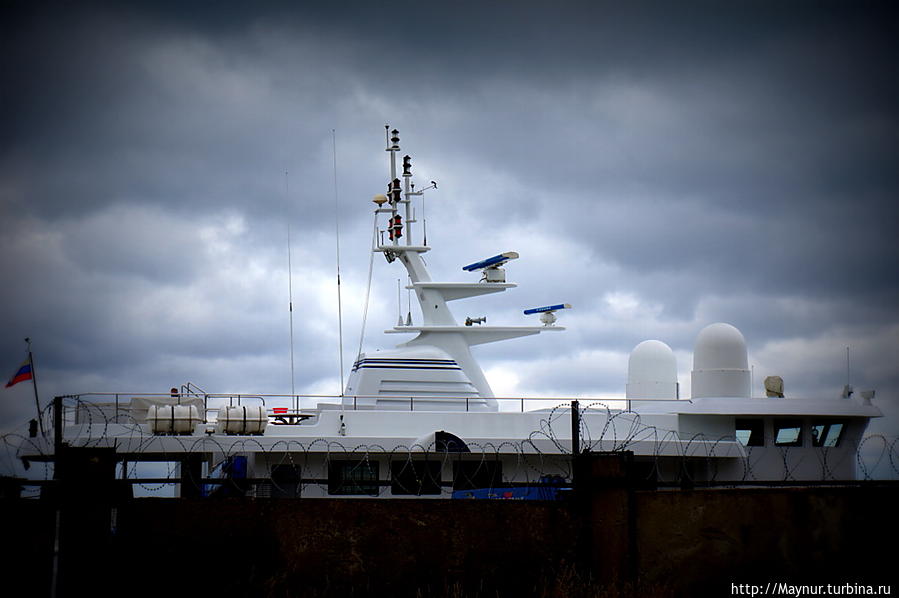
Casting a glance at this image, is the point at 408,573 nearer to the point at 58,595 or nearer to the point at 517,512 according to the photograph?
the point at 517,512

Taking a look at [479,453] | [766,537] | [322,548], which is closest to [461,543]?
[322,548]

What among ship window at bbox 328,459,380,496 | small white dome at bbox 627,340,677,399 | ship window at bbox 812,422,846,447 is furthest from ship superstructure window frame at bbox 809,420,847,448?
ship window at bbox 328,459,380,496

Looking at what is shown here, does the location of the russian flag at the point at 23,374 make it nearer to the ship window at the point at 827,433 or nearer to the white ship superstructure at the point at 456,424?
the white ship superstructure at the point at 456,424

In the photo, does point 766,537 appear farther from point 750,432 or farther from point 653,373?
point 653,373

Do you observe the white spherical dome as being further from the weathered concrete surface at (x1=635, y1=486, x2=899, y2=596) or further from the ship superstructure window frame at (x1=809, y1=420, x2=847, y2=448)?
the weathered concrete surface at (x1=635, y1=486, x2=899, y2=596)

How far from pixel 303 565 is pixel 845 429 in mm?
24364

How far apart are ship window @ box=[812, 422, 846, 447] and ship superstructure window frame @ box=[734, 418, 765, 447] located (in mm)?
1806

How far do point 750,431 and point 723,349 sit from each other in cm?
299

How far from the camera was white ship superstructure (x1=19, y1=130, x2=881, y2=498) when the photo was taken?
2823cm

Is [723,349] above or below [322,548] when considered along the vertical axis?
above

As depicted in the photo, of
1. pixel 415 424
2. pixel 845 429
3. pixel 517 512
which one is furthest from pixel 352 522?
pixel 845 429

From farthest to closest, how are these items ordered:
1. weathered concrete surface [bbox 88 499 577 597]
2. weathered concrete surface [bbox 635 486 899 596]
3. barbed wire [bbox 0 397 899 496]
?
barbed wire [bbox 0 397 899 496] < weathered concrete surface [bbox 88 499 577 597] < weathered concrete surface [bbox 635 486 899 596]

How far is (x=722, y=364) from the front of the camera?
111 ft

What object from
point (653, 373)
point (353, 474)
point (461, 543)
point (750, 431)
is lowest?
point (461, 543)
